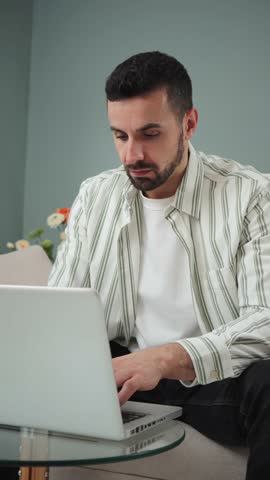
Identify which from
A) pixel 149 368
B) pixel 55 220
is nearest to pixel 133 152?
pixel 149 368

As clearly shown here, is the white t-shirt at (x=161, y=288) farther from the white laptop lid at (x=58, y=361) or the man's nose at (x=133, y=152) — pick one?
the white laptop lid at (x=58, y=361)

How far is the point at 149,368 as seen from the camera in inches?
57.2

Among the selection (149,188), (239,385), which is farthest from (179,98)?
(239,385)

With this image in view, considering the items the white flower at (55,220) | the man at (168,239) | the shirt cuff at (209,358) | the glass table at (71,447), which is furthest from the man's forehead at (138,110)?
the white flower at (55,220)

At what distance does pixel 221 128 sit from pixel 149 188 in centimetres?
167

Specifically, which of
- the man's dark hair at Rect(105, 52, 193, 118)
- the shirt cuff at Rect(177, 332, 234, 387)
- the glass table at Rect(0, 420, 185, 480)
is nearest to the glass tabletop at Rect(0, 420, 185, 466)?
the glass table at Rect(0, 420, 185, 480)

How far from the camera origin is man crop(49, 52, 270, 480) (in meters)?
1.84

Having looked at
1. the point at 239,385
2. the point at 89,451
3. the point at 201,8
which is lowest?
the point at 239,385

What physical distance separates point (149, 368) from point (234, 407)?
11.2 inches

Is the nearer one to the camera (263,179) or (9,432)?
(9,432)

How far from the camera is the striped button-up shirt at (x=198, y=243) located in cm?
190

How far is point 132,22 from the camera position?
150 inches

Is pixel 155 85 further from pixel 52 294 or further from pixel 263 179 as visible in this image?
pixel 52 294

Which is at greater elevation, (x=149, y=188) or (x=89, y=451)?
(x=149, y=188)
